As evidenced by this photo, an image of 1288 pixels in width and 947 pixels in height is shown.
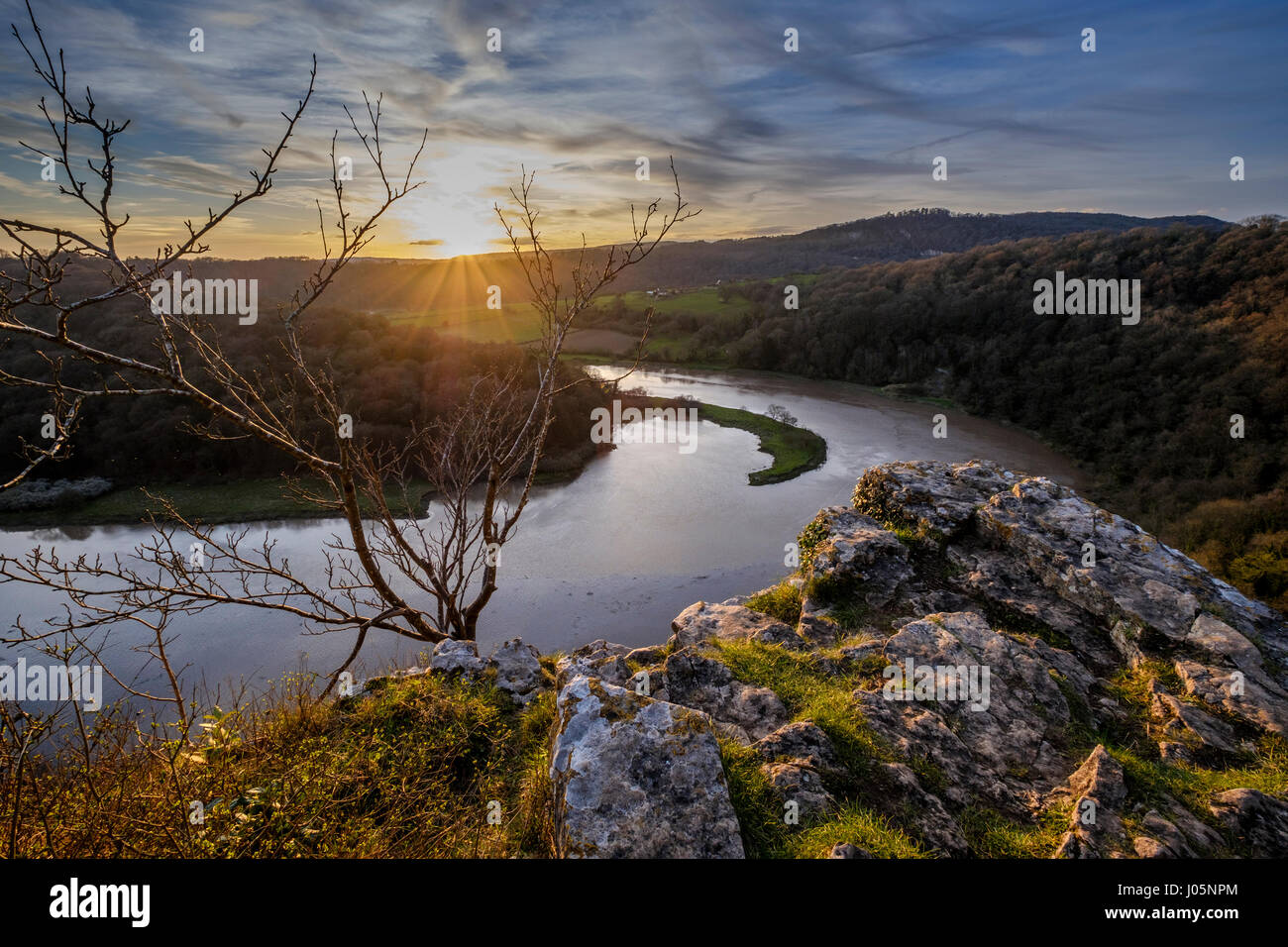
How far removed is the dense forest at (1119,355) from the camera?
23.0 metres

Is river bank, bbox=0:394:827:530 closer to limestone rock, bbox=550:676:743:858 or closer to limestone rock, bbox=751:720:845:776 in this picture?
limestone rock, bbox=550:676:743:858

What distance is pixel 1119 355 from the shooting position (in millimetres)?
37844

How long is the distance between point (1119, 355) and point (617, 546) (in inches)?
1523

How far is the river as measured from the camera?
1562cm

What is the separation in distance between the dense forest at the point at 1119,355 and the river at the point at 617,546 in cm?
465

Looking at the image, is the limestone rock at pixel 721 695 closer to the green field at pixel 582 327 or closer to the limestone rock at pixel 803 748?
the limestone rock at pixel 803 748

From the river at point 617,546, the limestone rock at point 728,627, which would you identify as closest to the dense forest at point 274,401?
the river at point 617,546

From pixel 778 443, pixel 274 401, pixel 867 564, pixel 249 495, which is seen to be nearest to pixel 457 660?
pixel 867 564

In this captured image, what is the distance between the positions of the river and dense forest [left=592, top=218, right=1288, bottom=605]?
4650 mm

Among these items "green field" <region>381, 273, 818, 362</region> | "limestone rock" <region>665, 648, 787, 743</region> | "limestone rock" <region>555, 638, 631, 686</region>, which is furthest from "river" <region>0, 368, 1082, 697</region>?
"green field" <region>381, 273, 818, 362</region>

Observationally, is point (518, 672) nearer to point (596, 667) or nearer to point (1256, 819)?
point (596, 667)

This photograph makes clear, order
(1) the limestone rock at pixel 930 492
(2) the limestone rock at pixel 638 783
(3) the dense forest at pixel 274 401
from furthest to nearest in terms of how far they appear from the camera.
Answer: (3) the dense forest at pixel 274 401
(1) the limestone rock at pixel 930 492
(2) the limestone rock at pixel 638 783
